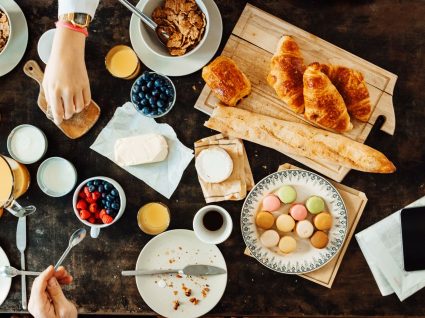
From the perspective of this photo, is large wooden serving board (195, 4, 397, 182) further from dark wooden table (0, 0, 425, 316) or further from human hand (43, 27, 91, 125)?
human hand (43, 27, 91, 125)

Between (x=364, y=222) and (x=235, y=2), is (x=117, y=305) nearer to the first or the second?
(x=364, y=222)

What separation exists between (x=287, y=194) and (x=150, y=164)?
1.72 feet

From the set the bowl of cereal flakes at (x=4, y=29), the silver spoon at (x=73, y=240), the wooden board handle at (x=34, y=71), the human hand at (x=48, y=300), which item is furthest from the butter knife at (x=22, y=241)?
the bowl of cereal flakes at (x=4, y=29)

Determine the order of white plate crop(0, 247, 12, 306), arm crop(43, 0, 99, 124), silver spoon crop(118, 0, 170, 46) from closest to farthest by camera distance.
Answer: arm crop(43, 0, 99, 124)
silver spoon crop(118, 0, 170, 46)
white plate crop(0, 247, 12, 306)

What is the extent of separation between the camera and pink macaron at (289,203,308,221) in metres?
1.81

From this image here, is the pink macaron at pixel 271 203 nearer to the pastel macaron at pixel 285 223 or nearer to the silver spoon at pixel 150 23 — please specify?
the pastel macaron at pixel 285 223

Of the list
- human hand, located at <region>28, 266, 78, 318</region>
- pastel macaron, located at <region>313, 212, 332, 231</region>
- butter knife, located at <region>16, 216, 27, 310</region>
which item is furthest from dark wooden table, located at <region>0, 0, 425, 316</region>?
human hand, located at <region>28, 266, 78, 318</region>

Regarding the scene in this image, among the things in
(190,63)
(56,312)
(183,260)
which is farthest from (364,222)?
(56,312)

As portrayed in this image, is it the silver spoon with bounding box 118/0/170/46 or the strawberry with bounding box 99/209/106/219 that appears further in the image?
the strawberry with bounding box 99/209/106/219

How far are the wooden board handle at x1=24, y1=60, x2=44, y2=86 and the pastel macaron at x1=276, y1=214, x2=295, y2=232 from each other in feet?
3.42

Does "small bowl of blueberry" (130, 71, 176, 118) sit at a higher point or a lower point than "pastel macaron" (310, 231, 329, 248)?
higher

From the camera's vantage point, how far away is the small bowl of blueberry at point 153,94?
5.94 feet

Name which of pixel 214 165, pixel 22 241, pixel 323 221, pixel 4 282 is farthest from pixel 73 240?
pixel 323 221

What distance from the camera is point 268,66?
1830 mm
